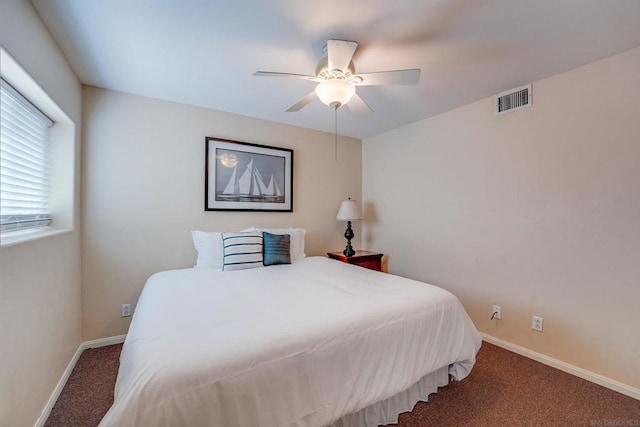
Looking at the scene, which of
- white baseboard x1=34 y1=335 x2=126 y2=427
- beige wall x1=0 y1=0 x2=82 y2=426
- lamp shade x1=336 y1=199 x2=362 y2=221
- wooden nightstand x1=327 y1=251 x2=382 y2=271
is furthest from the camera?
lamp shade x1=336 y1=199 x2=362 y2=221

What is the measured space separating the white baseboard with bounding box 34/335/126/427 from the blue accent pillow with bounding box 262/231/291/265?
1.55 metres

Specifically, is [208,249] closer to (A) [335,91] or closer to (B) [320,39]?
(A) [335,91]

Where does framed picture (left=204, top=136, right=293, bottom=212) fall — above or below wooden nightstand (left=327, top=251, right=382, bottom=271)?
above

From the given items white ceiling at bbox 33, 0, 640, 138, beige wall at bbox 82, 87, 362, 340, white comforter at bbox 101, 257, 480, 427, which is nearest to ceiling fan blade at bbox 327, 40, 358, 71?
white ceiling at bbox 33, 0, 640, 138

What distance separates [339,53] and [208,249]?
2.02m

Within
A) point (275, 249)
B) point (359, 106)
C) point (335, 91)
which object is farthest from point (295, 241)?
point (335, 91)

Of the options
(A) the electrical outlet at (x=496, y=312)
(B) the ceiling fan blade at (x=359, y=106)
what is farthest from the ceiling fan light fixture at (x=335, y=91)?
(A) the electrical outlet at (x=496, y=312)

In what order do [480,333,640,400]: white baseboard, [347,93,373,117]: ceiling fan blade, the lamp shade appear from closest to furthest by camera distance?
1. [480,333,640,400]: white baseboard
2. [347,93,373,117]: ceiling fan blade
3. the lamp shade

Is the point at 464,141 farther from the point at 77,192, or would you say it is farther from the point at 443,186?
Answer: the point at 77,192

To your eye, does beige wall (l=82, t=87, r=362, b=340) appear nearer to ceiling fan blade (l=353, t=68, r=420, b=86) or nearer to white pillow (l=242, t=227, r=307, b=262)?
white pillow (l=242, t=227, r=307, b=262)

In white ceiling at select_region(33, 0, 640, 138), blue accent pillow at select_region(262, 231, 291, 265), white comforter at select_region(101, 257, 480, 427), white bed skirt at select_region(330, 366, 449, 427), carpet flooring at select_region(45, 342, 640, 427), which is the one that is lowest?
carpet flooring at select_region(45, 342, 640, 427)

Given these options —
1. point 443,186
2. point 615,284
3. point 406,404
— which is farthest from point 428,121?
point 406,404

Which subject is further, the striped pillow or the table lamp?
the table lamp

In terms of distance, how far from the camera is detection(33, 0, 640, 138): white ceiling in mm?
1481
